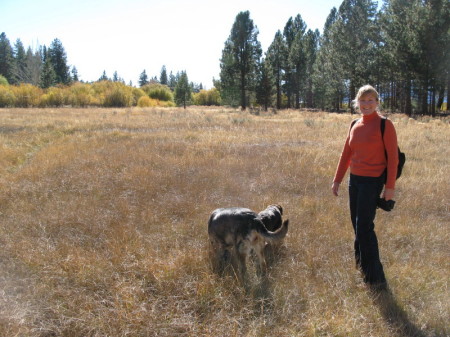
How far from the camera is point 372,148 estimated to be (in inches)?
111

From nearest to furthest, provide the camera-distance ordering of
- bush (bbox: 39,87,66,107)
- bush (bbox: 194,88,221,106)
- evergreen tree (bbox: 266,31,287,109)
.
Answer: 1. bush (bbox: 39,87,66,107)
2. evergreen tree (bbox: 266,31,287,109)
3. bush (bbox: 194,88,221,106)

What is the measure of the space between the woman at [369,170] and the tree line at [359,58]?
78.3 feet

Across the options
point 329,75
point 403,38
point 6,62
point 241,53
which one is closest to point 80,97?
point 241,53

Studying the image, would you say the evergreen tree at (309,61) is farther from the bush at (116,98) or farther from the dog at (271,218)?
the dog at (271,218)

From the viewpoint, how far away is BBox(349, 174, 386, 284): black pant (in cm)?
288

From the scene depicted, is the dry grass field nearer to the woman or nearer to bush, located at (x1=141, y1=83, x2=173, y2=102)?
the woman

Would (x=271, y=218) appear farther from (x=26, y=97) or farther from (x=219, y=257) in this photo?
(x=26, y=97)

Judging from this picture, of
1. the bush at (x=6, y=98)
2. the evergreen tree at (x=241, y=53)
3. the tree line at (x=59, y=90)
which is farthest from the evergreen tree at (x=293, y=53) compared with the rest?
the bush at (x=6, y=98)

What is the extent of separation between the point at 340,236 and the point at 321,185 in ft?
6.71

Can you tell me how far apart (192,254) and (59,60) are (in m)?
71.5

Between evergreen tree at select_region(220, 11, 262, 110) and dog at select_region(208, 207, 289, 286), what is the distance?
102 ft

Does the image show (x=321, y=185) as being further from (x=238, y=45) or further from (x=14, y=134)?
(x=238, y=45)

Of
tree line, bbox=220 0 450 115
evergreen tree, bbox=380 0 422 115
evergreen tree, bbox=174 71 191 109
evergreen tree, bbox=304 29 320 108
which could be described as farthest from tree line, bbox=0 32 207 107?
evergreen tree, bbox=380 0 422 115

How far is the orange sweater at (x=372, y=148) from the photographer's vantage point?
2734mm
